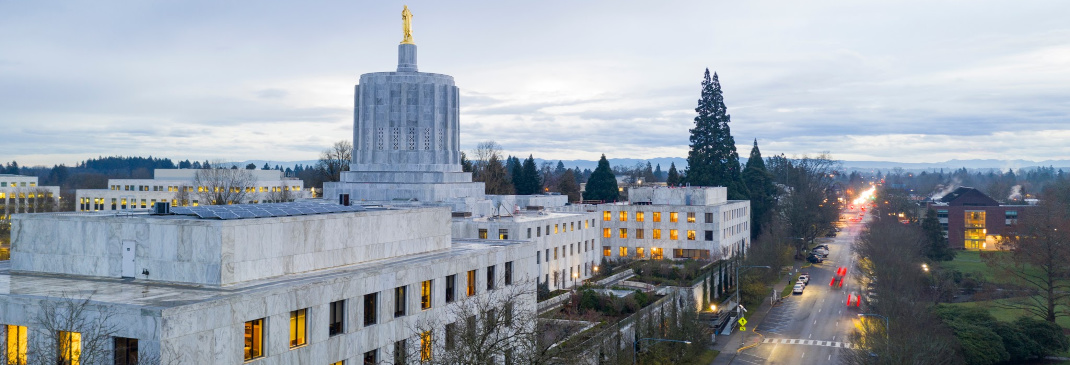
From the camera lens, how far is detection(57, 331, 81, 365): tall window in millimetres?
26938

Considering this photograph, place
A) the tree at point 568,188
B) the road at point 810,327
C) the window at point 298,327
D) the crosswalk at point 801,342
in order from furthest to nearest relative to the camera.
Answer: the tree at point 568,188
the crosswalk at point 801,342
the road at point 810,327
the window at point 298,327

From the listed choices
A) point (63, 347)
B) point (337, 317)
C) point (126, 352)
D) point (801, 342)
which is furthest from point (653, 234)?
point (63, 347)

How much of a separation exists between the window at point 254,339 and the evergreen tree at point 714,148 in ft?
354

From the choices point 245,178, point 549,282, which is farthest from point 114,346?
point 245,178

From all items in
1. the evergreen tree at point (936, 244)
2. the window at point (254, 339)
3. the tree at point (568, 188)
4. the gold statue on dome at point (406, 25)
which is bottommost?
the evergreen tree at point (936, 244)

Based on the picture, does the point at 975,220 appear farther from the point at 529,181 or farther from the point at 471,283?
the point at 471,283

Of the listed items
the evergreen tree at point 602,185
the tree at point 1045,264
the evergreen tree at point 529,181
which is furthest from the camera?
the evergreen tree at point 529,181

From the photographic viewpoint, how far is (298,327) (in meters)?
31.7

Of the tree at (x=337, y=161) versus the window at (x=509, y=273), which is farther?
the tree at (x=337, y=161)

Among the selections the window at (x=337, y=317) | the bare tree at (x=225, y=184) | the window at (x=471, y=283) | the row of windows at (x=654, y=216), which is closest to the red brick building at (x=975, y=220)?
the row of windows at (x=654, y=216)

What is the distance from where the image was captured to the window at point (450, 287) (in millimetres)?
40438

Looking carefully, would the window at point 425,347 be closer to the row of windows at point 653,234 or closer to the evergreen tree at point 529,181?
the row of windows at point 653,234

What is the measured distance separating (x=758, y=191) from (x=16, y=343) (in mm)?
128710

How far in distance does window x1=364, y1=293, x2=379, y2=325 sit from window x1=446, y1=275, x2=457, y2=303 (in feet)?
18.1
